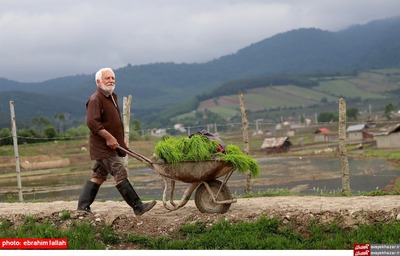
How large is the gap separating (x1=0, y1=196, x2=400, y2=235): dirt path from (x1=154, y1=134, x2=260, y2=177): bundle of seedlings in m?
0.69

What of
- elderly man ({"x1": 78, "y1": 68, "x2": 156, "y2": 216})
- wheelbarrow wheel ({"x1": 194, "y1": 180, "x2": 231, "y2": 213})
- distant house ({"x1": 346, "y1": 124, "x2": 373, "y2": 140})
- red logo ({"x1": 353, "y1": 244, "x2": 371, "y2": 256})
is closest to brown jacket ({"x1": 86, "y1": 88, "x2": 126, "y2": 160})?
elderly man ({"x1": 78, "y1": 68, "x2": 156, "y2": 216})

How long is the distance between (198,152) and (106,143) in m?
1.35

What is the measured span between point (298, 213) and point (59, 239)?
3.10 meters

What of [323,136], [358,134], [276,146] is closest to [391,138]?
[276,146]

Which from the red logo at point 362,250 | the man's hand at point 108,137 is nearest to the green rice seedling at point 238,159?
the man's hand at point 108,137

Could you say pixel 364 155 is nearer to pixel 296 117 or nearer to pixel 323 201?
pixel 323 201

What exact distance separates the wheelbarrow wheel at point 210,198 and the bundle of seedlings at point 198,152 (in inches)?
Result: 17.2

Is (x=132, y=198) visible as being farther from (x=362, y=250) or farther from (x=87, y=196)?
(x=362, y=250)

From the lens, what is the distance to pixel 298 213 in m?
7.50

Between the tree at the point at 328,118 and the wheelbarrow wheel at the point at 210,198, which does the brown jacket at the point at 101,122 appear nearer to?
the wheelbarrow wheel at the point at 210,198

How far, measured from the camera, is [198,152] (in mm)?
7895

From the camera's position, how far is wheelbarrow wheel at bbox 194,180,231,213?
8125 mm

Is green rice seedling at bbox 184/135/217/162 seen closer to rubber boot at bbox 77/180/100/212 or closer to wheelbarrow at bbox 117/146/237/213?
wheelbarrow at bbox 117/146/237/213

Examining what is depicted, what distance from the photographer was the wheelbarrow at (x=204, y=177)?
26.1 feet
